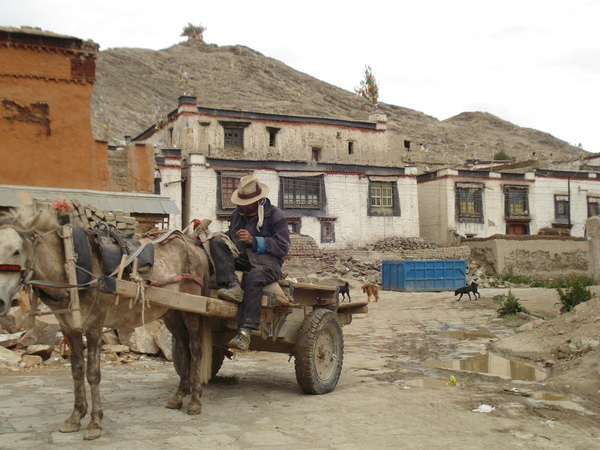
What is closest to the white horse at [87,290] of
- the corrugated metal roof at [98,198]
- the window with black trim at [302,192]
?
the corrugated metal roof at [98,198]

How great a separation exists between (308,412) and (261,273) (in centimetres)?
153

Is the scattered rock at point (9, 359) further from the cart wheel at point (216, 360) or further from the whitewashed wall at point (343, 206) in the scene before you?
the whitewashed wall at point (343, 206)

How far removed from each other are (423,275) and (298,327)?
22.1 metres

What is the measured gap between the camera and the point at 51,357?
866 centimetres

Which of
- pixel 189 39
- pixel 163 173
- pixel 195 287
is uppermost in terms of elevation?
pixel 189 39

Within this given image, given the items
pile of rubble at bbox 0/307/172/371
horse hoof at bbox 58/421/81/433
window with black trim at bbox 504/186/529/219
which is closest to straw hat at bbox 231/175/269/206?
horse hoof at bbox 58/421/81/433

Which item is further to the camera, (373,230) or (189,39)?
(189,39)

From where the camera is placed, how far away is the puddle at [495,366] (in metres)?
8.08

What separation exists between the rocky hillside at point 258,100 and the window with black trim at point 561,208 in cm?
1048

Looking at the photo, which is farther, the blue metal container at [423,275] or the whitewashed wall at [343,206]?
the whitewashed wall at [343,206]

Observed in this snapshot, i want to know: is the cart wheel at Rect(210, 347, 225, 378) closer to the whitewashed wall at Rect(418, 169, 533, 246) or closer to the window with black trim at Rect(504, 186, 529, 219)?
the whitewashed wall at Rect(418, 169, 533, 246)

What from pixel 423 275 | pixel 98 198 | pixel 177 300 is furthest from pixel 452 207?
pixel 177 300

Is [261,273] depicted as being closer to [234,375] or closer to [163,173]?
[234,375]

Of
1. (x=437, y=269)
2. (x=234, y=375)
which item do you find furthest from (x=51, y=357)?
(x=437, y=269)
